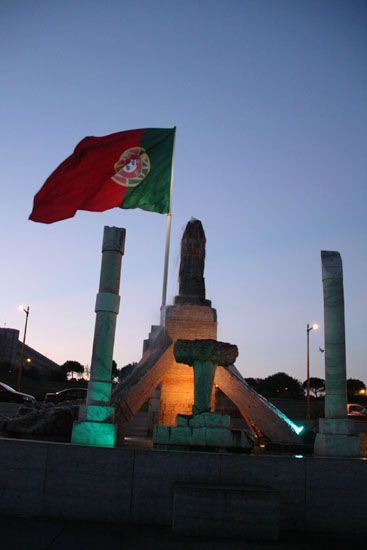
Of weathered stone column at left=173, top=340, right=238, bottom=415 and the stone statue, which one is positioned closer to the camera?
weathered stone column at left=173, top=340, right=238, bottom=415

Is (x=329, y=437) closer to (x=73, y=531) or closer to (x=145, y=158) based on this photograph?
(x=73, y=531)

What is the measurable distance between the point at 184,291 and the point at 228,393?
3507 mm

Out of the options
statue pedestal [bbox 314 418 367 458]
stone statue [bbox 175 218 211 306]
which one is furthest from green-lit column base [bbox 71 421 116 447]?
stone statue [bbox 175 218 211 306]

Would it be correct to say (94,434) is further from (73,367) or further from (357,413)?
(73,367)

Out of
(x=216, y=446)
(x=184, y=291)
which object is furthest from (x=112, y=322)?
(x=184, y=291)

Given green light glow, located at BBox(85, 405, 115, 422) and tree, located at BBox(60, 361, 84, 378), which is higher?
tree, located at BBox(60, 361, 84, 378)

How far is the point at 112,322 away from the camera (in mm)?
9180

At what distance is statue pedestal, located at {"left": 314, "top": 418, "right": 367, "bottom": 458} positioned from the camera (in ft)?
28.4

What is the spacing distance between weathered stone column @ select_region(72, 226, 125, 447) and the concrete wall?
153 cm

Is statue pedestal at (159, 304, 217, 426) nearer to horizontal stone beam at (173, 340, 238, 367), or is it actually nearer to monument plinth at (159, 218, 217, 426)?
monument plinth at (159, 218, 217, 426)

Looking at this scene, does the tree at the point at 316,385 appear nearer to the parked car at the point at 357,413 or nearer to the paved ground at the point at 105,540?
the parked car at the point at 357,413

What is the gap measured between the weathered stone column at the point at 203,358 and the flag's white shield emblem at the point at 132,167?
5.50 metres

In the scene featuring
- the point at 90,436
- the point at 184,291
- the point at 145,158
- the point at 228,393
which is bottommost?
the point at 90,436

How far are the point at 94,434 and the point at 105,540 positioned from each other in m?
2.88
